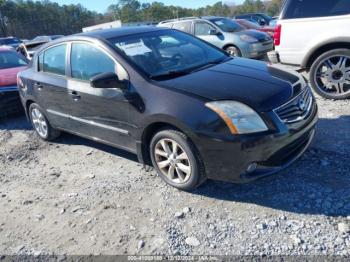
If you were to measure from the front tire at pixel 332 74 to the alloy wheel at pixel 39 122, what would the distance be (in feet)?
14.7

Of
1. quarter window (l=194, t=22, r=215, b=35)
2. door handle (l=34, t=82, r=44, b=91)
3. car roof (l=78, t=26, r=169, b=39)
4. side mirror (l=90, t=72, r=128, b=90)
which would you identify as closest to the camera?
side mirror (l=90, t=72, r=128, b=90)

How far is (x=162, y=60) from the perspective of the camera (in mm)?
4086

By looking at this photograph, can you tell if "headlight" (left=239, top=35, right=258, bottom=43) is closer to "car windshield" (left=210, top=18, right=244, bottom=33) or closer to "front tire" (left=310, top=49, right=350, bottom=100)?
"car windshield" (left=210, top=18, right=244, bottom=33)

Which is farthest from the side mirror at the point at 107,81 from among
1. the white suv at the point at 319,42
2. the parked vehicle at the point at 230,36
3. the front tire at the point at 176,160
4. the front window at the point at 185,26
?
the front window at the point at 185,26

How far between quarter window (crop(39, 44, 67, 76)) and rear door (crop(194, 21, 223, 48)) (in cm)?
646

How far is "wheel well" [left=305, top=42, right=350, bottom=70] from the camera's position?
214 inches

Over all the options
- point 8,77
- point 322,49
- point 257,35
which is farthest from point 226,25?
point 8,77

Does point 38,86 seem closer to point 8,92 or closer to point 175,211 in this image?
point 8,92

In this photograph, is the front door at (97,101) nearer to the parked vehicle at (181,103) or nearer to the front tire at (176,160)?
the parked vehicle at (181,103)

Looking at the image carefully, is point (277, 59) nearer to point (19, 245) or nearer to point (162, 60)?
point (162, 60)

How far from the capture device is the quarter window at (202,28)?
11055 mm

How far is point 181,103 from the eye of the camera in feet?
11.0

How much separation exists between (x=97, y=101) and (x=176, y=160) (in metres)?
1.28

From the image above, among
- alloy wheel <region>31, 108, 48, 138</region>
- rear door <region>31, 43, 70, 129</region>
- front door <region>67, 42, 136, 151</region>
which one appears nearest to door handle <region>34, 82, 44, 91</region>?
rear door <region>31, 43, 70, 129</region>
